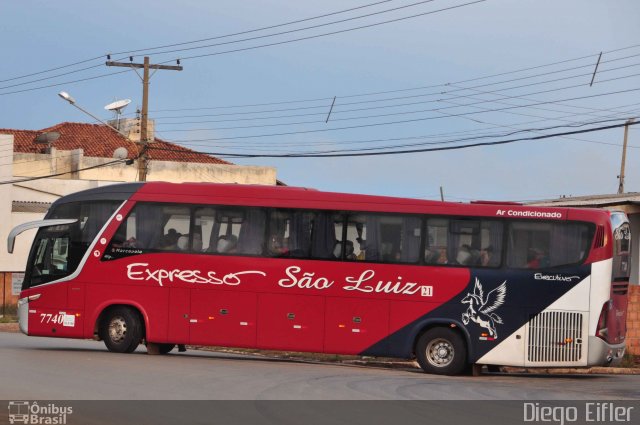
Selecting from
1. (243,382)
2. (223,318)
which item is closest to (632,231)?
(223,318)

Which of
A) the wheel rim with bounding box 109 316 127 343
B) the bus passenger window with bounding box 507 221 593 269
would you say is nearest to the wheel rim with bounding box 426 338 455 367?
the bus passenger window with bounding box 507 221 593 269

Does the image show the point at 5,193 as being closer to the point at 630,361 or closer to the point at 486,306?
the point at 630,361

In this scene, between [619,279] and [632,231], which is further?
[632,231]

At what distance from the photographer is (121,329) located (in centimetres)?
2206

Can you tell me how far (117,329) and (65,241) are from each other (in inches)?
80.9

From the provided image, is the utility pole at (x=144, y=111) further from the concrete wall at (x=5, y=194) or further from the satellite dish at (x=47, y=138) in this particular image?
the satellite dish at (x=47, y=138)

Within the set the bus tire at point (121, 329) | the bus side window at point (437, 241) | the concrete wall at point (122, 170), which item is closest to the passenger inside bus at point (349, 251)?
the bus side window at point (437, 241)

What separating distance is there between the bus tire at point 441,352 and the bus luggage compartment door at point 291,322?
1.90 m

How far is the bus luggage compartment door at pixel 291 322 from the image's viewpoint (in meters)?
21.1

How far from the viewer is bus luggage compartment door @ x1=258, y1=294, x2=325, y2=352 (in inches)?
830

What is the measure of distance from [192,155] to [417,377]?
5430 cm

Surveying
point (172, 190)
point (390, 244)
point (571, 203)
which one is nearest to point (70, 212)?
point (172, 190)

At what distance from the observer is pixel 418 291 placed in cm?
2072
